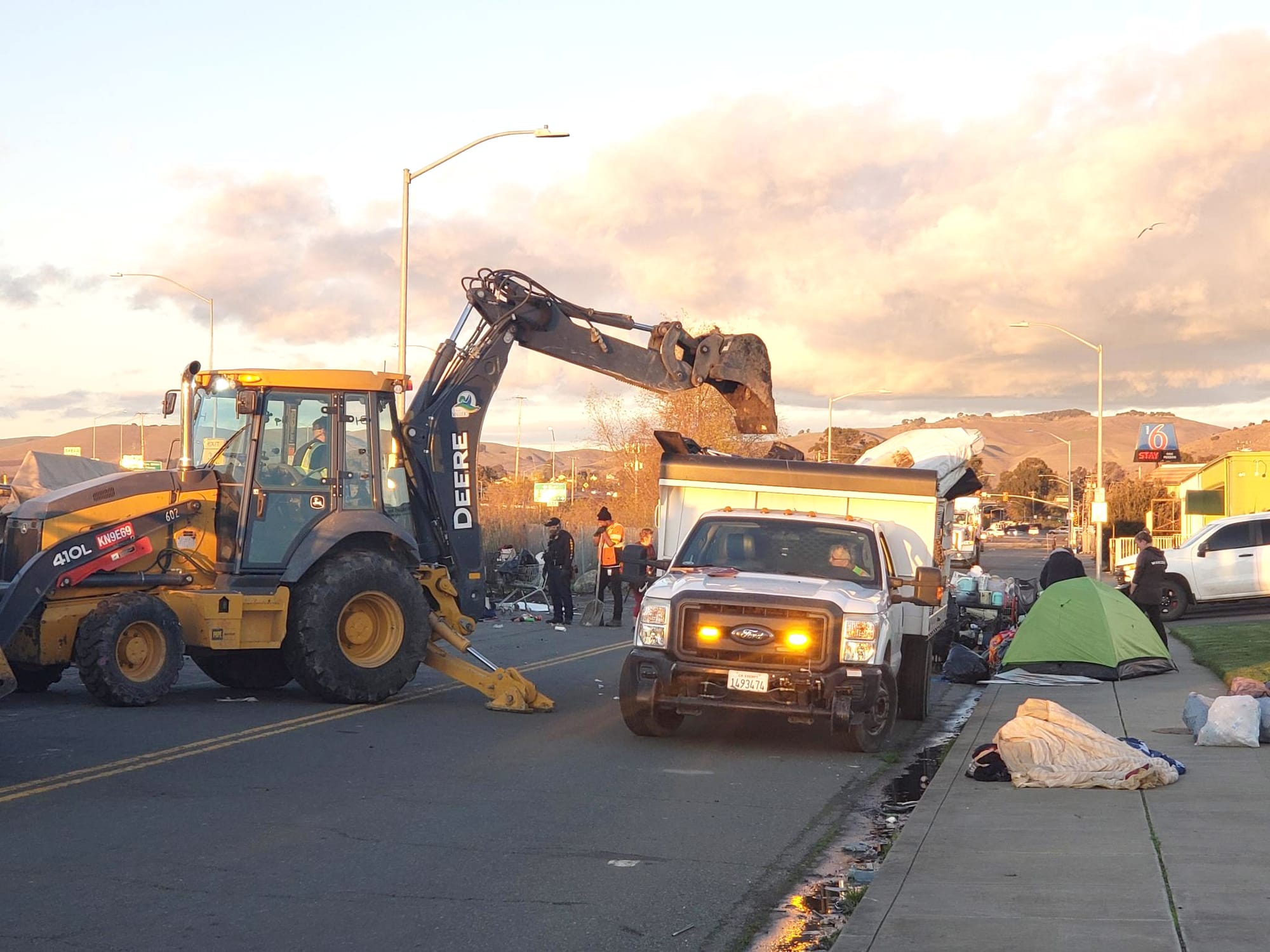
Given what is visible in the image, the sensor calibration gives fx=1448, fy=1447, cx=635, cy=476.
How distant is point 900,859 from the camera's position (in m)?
7.68

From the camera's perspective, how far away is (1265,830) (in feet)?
27.2

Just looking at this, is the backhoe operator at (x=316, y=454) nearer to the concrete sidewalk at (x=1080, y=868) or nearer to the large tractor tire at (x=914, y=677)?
the large tractor tire at (x=914, y=677)

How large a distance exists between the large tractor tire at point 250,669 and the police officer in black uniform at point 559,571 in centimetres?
1042

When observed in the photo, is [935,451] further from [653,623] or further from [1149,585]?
[653,623]

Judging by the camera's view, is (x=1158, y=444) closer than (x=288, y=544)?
No

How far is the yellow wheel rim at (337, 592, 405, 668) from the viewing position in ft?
47.0

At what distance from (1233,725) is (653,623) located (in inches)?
181

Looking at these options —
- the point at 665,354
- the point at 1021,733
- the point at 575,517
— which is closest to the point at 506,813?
the point at 1021,733

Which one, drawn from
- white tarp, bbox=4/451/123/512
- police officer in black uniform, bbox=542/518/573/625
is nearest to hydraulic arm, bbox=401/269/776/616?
police officer in black uniform, bbox=542/518/573/625

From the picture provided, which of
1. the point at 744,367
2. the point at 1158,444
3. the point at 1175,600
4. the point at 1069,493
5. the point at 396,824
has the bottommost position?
the point at 396,824

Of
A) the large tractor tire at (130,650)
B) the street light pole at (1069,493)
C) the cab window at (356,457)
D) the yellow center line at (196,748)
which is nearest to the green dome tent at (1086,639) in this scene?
the yellow center line at (196,748)

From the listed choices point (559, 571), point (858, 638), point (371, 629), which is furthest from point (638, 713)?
point (559, 571)

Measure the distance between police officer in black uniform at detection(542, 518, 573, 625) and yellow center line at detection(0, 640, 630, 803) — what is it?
9.16 metres

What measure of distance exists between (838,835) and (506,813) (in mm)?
2058
